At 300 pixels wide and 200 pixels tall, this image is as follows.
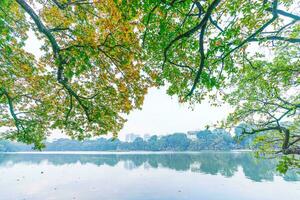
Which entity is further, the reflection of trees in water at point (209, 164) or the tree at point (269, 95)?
the reflection of trees in water at point (209, 164)

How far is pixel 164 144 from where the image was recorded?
429 feet

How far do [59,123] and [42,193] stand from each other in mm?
18155

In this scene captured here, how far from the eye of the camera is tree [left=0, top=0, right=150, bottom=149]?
257 inches

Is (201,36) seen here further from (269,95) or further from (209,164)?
(209,164)

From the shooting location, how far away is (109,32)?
693 cm

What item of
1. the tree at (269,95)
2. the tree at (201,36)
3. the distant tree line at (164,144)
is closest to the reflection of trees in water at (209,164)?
the tree at (269,95)

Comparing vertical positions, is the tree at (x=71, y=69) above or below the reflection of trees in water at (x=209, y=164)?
above

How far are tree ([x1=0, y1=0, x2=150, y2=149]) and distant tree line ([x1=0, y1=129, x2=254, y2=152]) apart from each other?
9890 cm

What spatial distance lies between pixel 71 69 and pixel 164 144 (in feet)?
420

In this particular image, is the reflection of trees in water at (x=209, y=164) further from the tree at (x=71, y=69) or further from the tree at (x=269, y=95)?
the tree at (x=71, y=69)

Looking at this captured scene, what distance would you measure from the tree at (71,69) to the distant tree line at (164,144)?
98.9 m

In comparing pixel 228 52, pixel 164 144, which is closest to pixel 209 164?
pixel 228 52

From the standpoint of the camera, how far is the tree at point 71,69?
21.4 ft

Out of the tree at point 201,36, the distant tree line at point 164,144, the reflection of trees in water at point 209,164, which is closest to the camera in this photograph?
the tree at point 201,36
